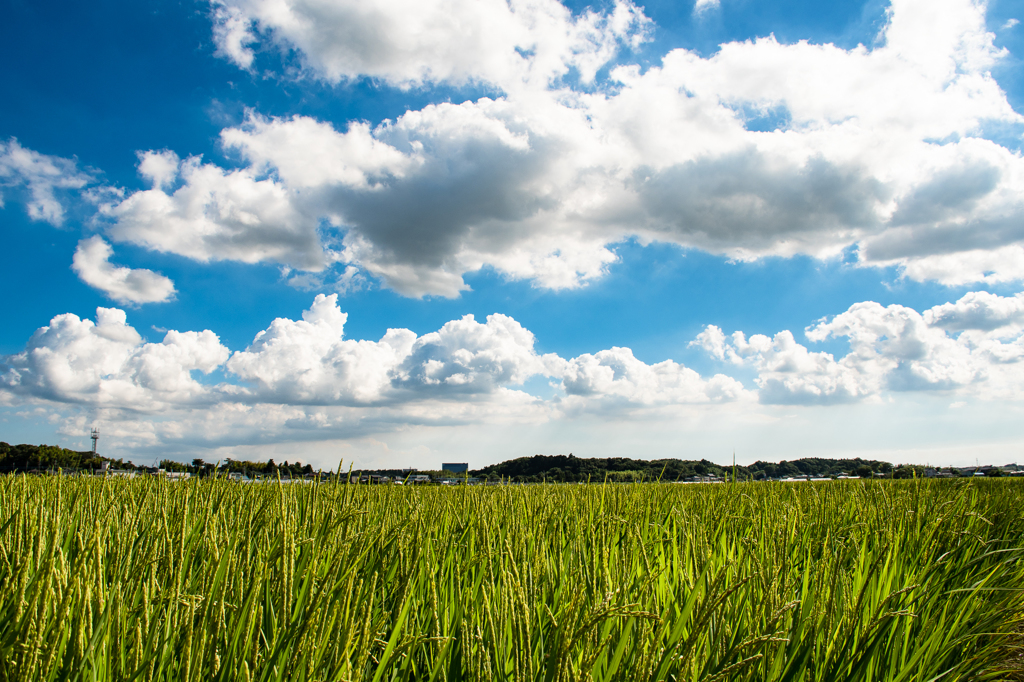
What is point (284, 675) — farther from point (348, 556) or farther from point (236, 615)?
point (348, 556)

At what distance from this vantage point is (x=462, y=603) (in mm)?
2316

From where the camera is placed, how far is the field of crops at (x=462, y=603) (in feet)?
4.85

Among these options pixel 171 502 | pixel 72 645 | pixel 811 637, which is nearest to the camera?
pixel 72 645

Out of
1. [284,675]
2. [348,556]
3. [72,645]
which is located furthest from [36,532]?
[348,556]

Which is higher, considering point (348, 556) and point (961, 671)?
point (348, 556)

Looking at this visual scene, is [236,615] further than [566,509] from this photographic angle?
No

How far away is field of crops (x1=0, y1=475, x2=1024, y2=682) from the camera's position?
1.48 m

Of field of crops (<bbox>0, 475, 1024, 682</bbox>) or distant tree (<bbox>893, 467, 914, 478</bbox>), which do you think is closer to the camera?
field of crops (<bbox>0, 475, 1024, 682</bbox>)

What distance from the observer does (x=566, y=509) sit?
4867 millimetres

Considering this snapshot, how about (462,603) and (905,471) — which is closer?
(462,603)

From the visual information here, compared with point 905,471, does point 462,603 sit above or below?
below

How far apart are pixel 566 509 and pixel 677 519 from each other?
1.13 metres

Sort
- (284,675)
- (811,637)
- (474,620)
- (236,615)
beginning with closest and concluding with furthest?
(284,675) → (236,615) → (811,637) → (474,620)

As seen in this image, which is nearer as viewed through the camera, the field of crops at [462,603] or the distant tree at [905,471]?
the field of crops at [462,603]
